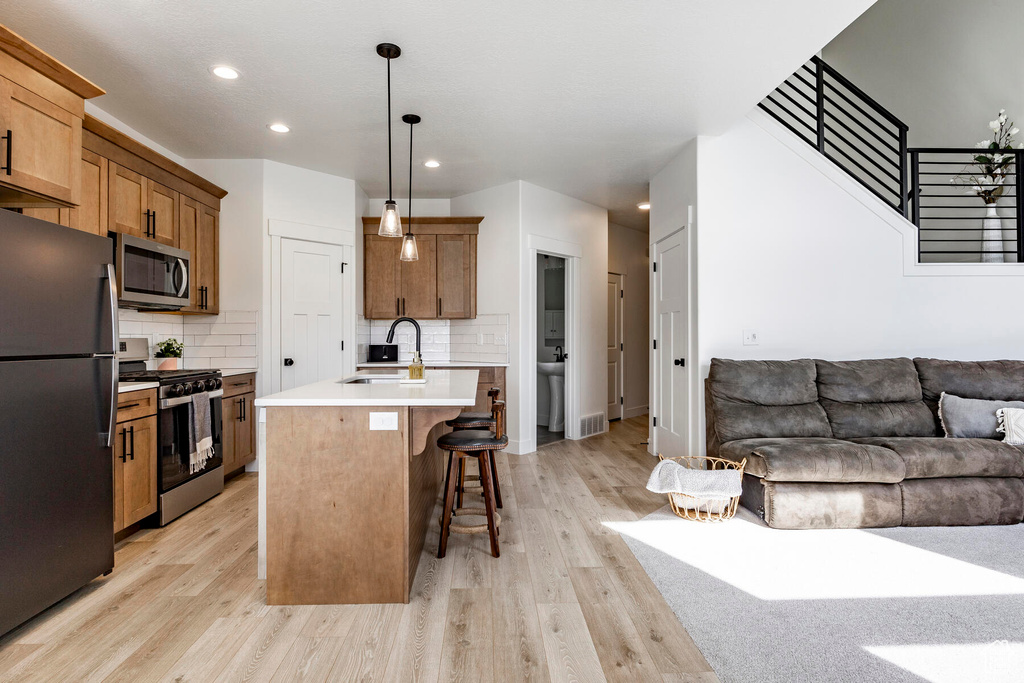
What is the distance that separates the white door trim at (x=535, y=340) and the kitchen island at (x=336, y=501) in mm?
3014

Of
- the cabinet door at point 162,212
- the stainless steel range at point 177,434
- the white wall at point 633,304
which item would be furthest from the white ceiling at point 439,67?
the white wall at point 633,304

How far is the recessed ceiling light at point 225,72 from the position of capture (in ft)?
9.90

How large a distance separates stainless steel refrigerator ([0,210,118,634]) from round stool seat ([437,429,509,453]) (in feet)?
4.97

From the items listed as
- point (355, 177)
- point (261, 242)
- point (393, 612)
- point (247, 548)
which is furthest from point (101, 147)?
point (393, 612)

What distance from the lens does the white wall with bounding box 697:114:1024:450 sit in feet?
13.4

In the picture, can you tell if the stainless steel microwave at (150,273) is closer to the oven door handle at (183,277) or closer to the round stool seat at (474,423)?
the oven door handle at (183,277)

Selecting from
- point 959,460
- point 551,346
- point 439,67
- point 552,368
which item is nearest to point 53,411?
point 439,67

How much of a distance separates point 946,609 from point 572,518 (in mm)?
1788

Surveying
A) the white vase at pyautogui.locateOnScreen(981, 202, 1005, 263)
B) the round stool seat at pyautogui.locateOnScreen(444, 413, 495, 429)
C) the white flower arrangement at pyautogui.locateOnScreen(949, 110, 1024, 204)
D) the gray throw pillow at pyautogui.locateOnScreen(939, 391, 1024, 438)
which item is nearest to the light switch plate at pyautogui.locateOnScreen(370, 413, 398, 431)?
the round stool seat at pyautogui.locateOnScreen(444, 413, 495, 429)

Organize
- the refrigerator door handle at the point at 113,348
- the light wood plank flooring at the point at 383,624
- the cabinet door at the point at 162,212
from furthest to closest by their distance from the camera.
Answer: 1. the cabinet door at the point at 162,212
2. the refrigerator door handle at the point at 113,348
3. the light wood plank flooring at the point at 383,624

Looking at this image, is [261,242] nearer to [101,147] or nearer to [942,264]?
[101,147]

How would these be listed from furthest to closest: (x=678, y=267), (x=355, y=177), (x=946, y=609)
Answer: (x=355, y=177) < (x=678, y=267) < (x=946, y=609)

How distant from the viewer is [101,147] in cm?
317

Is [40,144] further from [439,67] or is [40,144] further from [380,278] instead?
[380,278]
